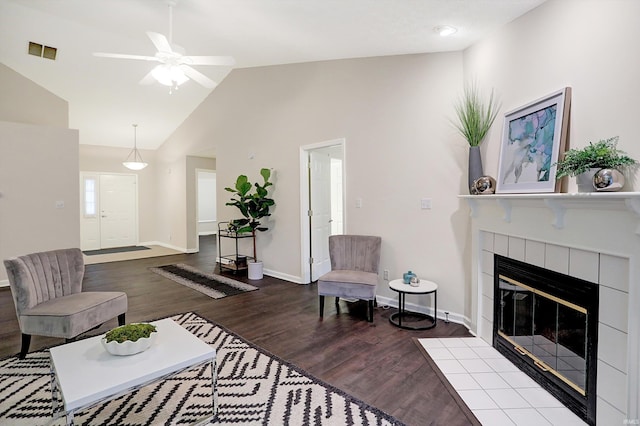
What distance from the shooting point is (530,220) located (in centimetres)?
242

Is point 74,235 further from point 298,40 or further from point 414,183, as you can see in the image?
point 414,183

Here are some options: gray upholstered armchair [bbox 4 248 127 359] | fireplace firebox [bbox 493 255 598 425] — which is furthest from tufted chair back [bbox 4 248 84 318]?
fireplace firebox [bbox 493 255 598 425]

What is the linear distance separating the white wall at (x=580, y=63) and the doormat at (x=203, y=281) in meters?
3.69

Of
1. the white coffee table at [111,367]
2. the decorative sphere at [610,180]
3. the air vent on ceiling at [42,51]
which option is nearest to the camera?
the white coffee table at [111,367]

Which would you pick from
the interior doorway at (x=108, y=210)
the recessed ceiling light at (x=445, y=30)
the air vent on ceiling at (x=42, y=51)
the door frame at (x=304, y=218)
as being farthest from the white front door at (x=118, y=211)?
the recessed ceiling light at (x=445, y=30)

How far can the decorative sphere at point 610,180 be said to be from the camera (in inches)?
68.1

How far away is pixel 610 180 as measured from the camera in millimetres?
1729

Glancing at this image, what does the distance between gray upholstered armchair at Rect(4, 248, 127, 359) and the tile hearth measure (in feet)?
9.41

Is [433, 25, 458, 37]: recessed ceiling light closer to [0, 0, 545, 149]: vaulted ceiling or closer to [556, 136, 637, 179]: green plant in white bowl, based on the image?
[0, 0, 545, 149]: vaulted ceiling

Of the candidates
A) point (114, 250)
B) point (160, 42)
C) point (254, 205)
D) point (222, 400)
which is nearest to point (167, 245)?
point (114, 250)

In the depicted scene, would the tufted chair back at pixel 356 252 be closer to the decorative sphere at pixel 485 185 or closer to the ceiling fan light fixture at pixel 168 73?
the decorative sphere at pixel 485 185

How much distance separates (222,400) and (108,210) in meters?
8.40

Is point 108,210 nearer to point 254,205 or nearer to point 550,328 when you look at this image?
point 254,205

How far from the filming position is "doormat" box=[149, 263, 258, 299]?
4.68 meters
